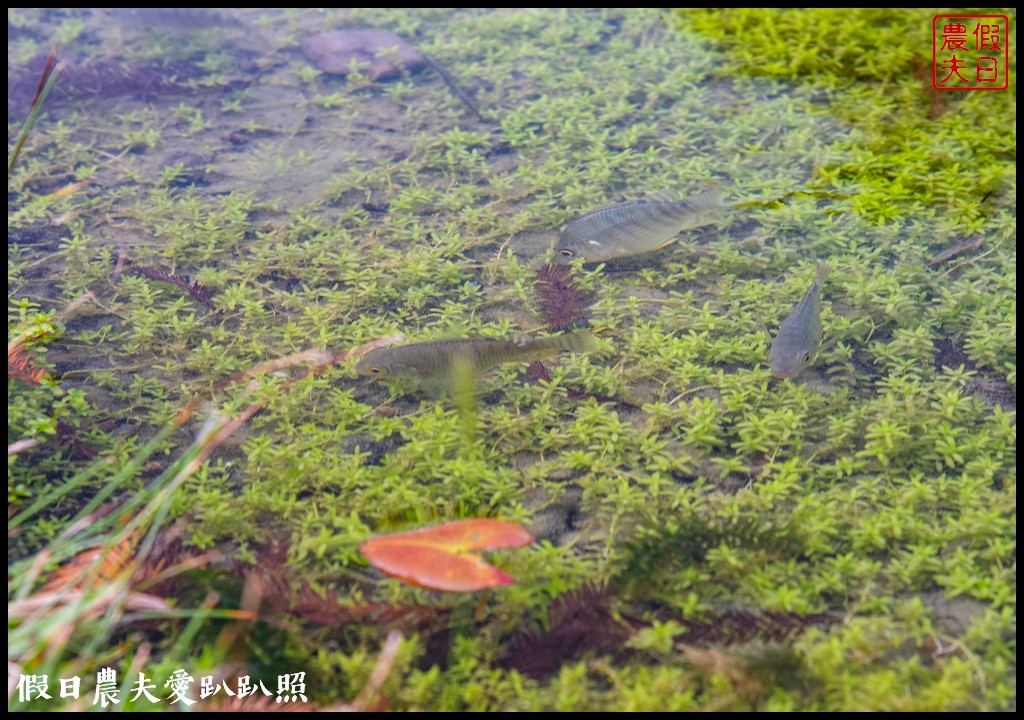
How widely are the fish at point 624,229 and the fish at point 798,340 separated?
786mm

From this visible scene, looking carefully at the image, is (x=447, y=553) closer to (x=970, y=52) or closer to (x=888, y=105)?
(x=888, y=105)

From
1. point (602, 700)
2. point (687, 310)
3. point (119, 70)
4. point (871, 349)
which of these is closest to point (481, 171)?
point (687, 310)

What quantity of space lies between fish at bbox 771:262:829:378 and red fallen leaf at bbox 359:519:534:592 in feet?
4.13

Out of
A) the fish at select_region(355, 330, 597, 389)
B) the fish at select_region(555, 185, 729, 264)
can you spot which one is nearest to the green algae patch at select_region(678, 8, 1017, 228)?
the fish at select_region(555, 185, 729, 264)

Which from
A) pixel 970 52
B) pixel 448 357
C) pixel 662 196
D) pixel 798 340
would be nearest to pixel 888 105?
pixel 970 52

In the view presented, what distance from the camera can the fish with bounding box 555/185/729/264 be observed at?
4051 millimetres

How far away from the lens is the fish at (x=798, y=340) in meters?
3.41

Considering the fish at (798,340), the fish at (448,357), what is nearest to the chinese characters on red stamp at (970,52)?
the fish at (798,340)

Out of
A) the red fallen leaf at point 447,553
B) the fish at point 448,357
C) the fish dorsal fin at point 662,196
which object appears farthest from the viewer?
the fish dorsal fin at point 662,196

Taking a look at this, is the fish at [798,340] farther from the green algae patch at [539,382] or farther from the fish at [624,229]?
the fish at [624,229]

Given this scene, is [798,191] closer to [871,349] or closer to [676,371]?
[871,349]

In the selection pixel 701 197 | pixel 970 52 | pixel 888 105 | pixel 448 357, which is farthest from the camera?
pixel 970 52

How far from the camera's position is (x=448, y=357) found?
3381 millimetres

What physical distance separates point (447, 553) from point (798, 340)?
1640 mm
